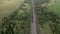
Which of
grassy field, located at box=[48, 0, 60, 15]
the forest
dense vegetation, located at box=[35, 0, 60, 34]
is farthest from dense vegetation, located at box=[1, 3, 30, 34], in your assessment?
grassy field, located at box=[48, 0, 60, 15]

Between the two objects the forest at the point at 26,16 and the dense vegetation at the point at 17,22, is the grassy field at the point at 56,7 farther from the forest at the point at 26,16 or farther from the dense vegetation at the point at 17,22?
the dense vegetation at the point at 17,22

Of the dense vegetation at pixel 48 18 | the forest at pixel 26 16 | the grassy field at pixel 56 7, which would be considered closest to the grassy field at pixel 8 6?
the forest at pixel 26 16

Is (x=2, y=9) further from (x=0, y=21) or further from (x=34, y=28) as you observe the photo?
(x=34, y=28)

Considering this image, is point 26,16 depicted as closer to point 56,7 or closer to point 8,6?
point 8,6

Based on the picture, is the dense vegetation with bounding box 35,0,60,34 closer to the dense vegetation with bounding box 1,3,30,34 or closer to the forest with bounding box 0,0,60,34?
Result: the forest with bounding box 0,0,60,34

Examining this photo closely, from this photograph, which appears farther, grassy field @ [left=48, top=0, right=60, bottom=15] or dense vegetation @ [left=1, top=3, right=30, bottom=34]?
grassy field @ [left=48, top=0, right=60, bottom=15]

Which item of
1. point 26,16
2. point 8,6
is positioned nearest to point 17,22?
point 26,16

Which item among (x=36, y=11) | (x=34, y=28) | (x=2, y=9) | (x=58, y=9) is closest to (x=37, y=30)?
(x=34, y=28)

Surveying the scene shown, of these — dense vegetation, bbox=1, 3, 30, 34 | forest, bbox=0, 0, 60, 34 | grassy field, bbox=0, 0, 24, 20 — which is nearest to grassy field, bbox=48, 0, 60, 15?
forest, bbox=0, 0, 60, 34

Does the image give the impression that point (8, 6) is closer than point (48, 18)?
No

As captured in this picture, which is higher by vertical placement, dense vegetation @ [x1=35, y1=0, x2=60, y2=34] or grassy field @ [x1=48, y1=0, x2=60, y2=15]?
grassy field @ [x1=48, y1=0, x2=60, y2=15]

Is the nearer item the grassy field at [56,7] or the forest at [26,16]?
the forest at [26,16]
